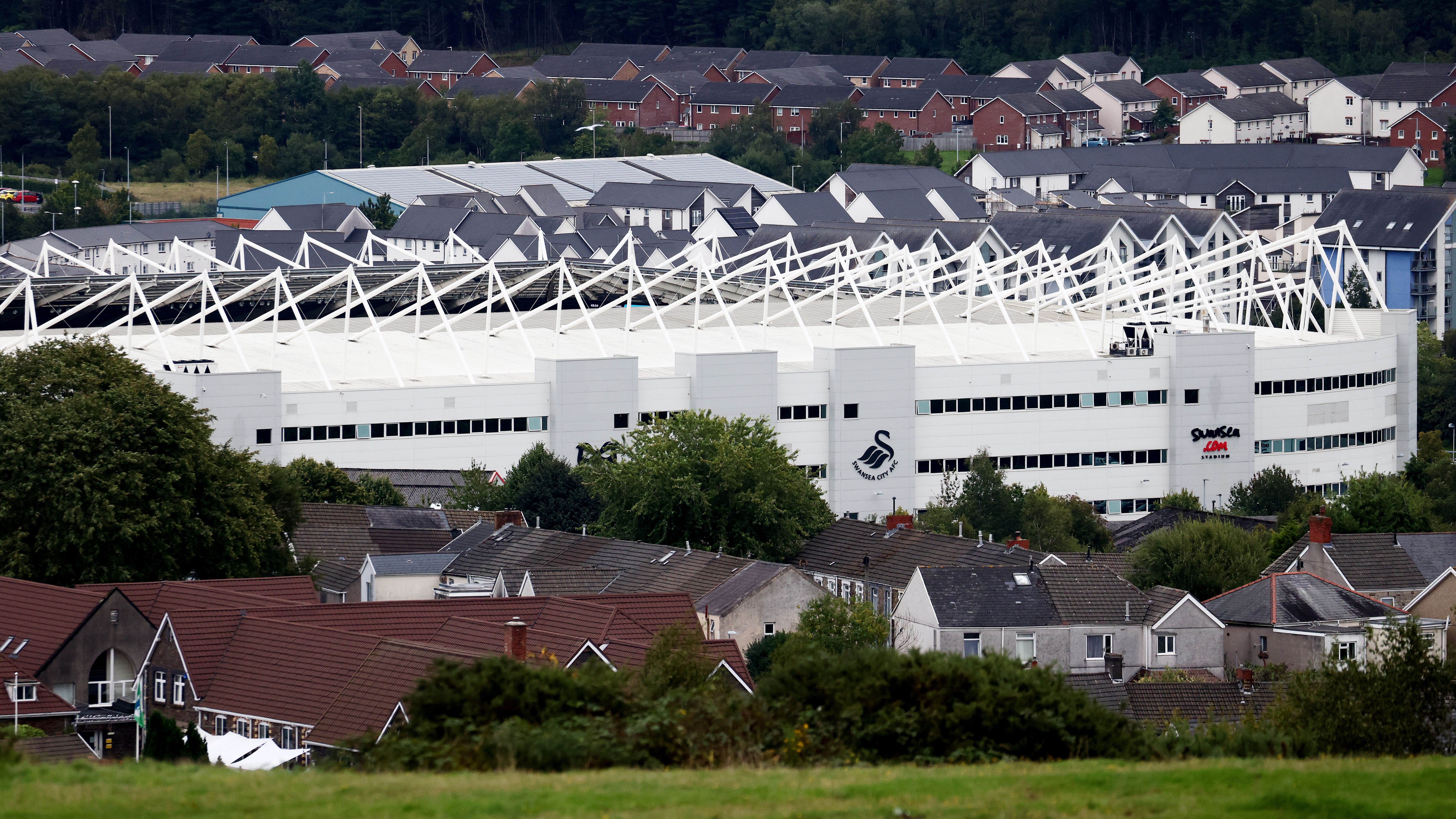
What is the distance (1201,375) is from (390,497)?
3576 centimetres

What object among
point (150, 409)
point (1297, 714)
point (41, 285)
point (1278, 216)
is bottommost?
point (1297, 714)

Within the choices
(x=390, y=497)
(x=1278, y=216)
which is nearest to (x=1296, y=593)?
(x=390, y=497)

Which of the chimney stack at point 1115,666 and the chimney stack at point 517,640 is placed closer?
the chimney stack at point 517,640

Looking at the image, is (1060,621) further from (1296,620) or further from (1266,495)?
(1266,495)

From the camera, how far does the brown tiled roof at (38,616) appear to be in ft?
156

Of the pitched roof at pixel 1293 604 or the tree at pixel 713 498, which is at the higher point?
the tree at pixel 713 498

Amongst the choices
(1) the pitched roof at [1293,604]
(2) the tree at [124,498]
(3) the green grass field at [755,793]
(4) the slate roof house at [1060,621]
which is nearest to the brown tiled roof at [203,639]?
(2) the tree at [124,498]

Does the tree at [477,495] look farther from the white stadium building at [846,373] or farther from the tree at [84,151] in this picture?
the tree at [84,151]

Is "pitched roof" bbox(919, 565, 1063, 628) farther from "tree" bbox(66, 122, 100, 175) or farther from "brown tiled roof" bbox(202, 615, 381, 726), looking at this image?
"tree" bbox(66, 122, 100, 175)

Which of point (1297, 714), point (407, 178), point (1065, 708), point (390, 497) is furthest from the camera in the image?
point (407, 178)

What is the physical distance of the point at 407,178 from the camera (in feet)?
606

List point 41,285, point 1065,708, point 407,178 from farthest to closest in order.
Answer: point 407,178 < point 41,285 < point 1065,708

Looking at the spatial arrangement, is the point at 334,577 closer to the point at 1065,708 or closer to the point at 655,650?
the point at 655,650

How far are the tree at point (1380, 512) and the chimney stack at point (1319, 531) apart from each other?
31.2ft
